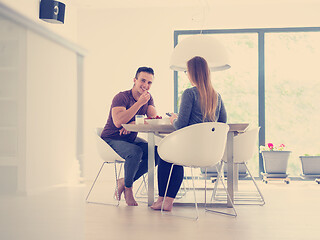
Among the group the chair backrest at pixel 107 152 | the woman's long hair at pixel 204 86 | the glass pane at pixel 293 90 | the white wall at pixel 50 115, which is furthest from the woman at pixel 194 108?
the glass pane at pixel 293 90

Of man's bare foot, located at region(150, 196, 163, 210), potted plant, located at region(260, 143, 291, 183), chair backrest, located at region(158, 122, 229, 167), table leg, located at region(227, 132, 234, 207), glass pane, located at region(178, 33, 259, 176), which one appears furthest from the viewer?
glass pane, located at region(178, 33, 259, 176)

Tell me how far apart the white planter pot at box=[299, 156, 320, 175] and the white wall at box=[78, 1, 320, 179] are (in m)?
1.95

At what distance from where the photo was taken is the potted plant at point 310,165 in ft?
18.4

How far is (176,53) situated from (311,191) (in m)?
2.27

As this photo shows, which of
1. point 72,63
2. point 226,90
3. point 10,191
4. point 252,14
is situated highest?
point 252,14

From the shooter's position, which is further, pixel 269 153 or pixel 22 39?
pixel 269 153

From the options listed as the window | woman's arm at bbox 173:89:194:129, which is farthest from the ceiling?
woman's arm at bbox 173:89:194:129

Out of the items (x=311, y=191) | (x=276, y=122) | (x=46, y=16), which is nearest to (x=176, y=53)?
(x=311, y=191)

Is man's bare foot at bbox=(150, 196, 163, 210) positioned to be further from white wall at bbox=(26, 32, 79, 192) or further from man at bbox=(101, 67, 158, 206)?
white wall at bbox=(26, 32, 79, 192)

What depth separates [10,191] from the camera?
375 mm

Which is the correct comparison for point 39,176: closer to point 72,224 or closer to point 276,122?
point 72,224

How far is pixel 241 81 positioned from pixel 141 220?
380 cm

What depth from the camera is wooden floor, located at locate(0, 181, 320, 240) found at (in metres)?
0.41

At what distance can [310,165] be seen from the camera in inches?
221
